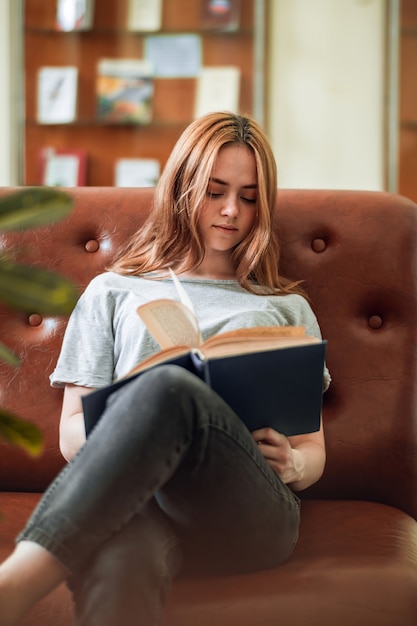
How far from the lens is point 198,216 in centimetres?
153

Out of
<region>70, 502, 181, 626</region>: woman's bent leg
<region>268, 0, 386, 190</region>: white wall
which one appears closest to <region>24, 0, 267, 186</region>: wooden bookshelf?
<region>268, 0, 386, 190</region>: white wall

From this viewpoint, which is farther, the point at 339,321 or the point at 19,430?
the point at 339,321

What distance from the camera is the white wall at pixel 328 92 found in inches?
129

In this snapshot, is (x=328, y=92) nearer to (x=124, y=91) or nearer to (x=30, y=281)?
(x=124, y=91)

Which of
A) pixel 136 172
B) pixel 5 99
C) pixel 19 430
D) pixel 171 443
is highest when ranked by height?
pixel 5 99

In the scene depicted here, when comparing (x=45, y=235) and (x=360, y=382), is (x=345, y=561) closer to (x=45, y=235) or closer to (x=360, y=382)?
(x=360, y=382)

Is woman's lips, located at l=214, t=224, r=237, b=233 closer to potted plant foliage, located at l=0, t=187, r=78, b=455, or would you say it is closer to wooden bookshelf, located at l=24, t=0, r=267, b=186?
potted plant foliage, located at l=0, t=187, r=78, b=455

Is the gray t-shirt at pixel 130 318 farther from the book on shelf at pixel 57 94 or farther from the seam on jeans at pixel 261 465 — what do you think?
the book on shelf at pixel 57 94

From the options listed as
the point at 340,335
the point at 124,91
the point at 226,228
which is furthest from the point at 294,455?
the point at 124,91

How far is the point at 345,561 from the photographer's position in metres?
1.17

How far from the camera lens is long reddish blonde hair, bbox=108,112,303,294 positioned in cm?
151

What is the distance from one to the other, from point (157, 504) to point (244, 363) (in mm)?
260

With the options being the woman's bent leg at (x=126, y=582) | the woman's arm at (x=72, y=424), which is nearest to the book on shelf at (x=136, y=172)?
the woman's arm at (x=72, y=424)

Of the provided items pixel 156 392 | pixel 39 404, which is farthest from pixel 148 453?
pixel 39 404
